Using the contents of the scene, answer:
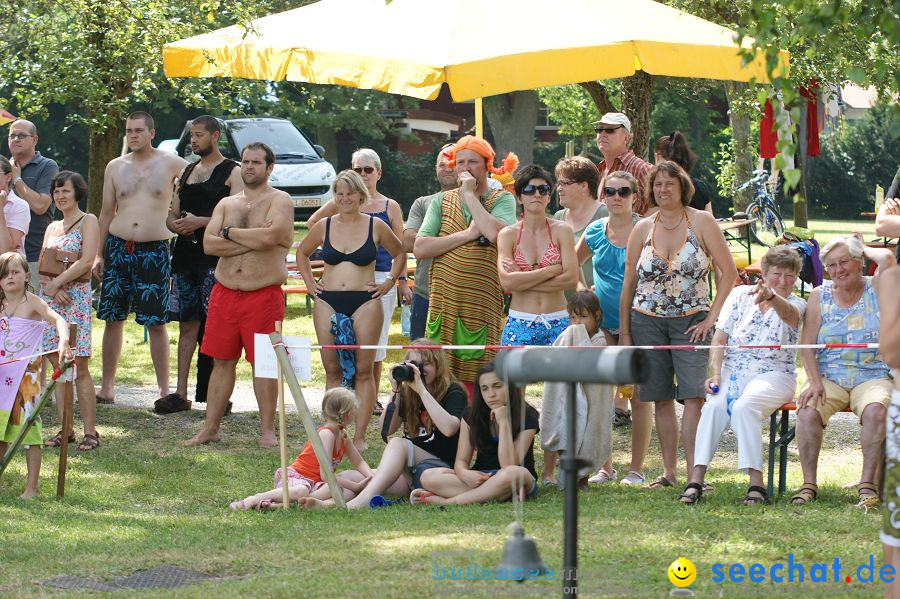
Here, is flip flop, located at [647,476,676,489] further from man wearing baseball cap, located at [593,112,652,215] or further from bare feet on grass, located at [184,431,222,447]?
bare feet on grass, located at [184,431,222,447]

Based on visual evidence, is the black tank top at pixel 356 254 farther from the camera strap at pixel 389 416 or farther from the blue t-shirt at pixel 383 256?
the camera strap at pixel 389 416

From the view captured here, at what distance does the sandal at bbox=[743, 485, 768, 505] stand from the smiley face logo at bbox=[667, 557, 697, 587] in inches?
63.1

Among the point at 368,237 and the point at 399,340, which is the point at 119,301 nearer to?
the point at 368,237

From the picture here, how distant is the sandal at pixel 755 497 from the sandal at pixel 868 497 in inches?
17.9

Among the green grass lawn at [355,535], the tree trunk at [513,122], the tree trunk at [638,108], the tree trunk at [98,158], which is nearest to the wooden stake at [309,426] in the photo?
the green grass lawn at [355,535]

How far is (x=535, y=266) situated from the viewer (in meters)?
7.35

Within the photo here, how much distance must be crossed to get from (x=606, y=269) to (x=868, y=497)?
2287 mm

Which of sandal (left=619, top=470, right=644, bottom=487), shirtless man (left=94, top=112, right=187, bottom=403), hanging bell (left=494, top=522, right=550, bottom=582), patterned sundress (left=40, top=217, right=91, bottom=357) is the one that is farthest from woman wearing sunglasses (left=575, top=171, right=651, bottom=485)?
hanging bell (left=494, top=522, right=550, bottom=582)

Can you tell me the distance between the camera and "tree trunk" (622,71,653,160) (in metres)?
15.0

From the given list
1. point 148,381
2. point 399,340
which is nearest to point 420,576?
point 148,381

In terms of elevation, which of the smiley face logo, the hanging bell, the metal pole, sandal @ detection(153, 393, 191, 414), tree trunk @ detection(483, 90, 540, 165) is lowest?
sandal @ detection(153, 393, 191, 414)

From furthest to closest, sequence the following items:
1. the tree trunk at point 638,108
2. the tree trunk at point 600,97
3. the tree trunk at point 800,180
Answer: the tree trunk at point 600,97 → the tree trunk at point 638,108 → the tree trunk at point 800,180

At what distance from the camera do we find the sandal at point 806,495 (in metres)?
6.47

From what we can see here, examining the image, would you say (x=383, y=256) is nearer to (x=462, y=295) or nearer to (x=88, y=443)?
(x=462, y=295)
